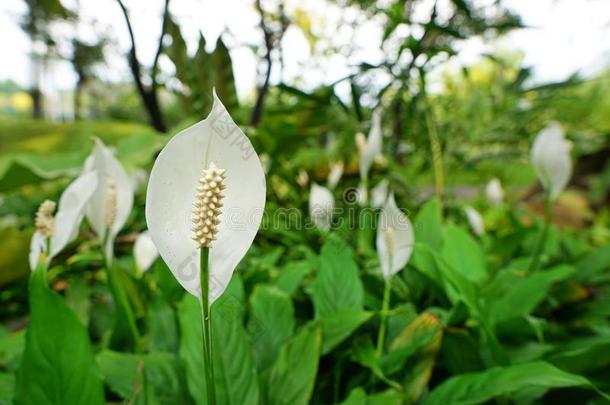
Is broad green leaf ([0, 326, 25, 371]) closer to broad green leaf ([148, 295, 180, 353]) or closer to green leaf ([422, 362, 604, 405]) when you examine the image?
broad green leaf ([148, 295, 180, 353])

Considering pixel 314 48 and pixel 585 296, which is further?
pixel 314 48

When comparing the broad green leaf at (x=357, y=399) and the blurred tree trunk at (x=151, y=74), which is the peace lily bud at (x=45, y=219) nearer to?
the broad green leaf at (x=357, y=399)

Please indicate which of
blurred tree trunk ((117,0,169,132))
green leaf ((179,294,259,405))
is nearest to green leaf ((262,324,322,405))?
green leaf ((179,294,259,405))

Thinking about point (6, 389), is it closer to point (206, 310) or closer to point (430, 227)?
point (206, 310)

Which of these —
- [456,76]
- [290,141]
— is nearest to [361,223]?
[290,141]

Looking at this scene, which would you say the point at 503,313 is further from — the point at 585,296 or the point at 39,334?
the point at 39,334

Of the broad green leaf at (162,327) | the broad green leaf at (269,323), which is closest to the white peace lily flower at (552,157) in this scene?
the broad green leaf at (269,323)
